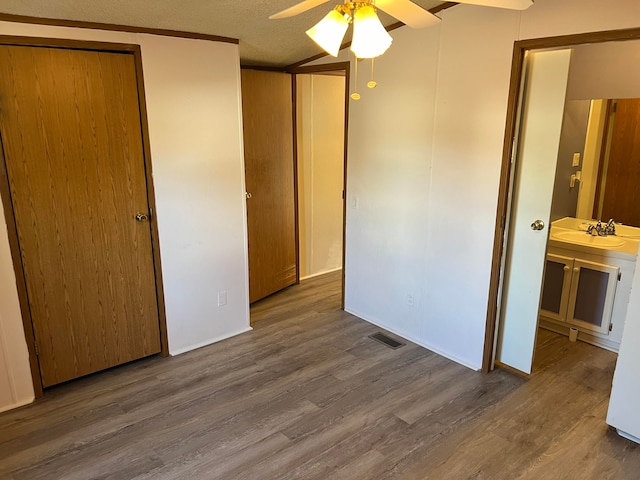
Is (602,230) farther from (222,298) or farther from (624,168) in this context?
(222,298)

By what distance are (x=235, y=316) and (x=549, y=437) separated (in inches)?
87.4

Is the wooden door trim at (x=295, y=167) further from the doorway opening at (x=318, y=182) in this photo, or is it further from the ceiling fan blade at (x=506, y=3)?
the ceiling fan blade at (x=506, y=3)

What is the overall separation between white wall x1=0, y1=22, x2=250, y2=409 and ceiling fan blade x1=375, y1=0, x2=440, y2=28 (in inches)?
63.7

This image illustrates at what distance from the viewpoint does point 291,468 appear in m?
2.15

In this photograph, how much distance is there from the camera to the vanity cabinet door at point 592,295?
314 cm

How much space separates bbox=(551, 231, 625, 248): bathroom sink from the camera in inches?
127

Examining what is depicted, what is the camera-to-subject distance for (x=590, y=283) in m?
3.24

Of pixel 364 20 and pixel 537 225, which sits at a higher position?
pixel 364 20

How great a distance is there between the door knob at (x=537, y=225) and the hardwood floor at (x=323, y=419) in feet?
3.24

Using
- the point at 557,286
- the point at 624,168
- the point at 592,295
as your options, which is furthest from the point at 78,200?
the point at 624,168

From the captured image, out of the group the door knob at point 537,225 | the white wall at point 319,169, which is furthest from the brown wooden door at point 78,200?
the door knob at point 537,225

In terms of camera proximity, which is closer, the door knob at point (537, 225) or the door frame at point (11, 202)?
the door frame at point (11, 202)

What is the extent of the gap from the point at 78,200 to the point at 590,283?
11.3ft

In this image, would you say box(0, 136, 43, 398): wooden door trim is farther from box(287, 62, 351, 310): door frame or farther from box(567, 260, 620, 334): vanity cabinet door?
box(567, 260, 620, 334): vanity cabinet door
